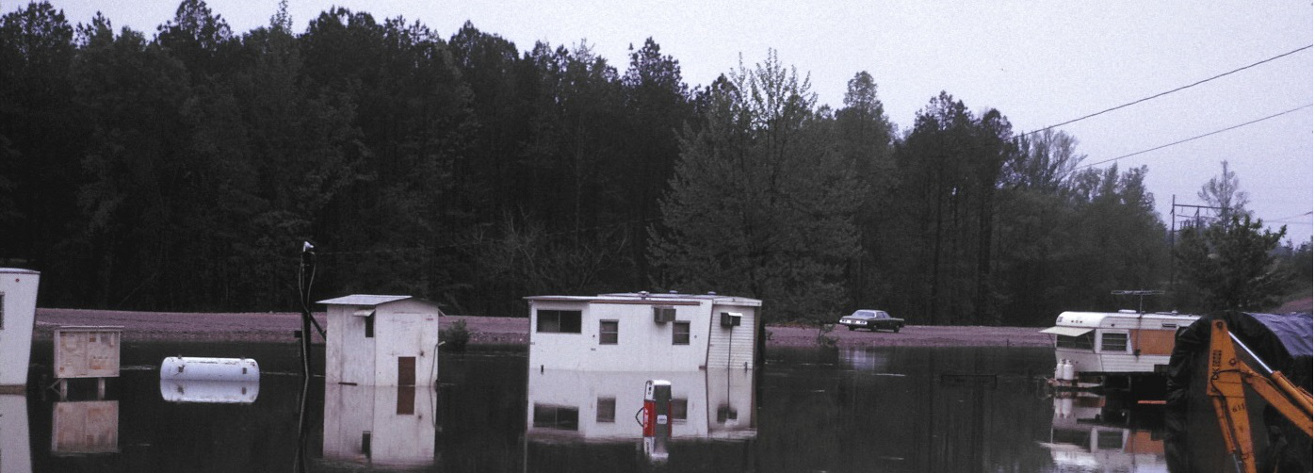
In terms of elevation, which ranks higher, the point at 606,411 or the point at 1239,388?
the point at 1239,388

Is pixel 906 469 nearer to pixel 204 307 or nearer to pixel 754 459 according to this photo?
pixel 754 459

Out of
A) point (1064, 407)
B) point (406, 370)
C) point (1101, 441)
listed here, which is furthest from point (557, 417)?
point (1064, 407)

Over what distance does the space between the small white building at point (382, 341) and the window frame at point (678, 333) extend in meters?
9.59

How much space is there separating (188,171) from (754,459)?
59.6m

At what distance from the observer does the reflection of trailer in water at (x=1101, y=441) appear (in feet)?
70.3

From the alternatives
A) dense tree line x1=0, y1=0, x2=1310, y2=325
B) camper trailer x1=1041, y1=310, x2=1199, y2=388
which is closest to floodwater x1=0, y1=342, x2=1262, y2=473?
camper trailer x1=1041, y1=310, x2=1199, y2=388

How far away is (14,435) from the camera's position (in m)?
→ 20.1

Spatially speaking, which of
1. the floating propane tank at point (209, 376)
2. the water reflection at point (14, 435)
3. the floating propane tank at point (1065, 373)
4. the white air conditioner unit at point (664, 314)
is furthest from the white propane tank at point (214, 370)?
the floating propane tank at point (1065, 373)

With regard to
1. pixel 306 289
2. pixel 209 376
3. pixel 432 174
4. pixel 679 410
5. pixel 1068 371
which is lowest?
pixel 679 410

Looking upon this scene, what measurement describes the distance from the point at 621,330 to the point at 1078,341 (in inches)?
536

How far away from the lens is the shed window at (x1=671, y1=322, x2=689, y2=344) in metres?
38.4

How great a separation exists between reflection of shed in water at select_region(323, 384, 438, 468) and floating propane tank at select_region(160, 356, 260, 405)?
1.94 meters

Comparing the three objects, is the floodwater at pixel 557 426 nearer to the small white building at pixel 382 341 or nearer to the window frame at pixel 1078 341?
the small white building at pixel 382 341

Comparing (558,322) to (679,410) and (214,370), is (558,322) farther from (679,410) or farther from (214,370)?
(679,410)
